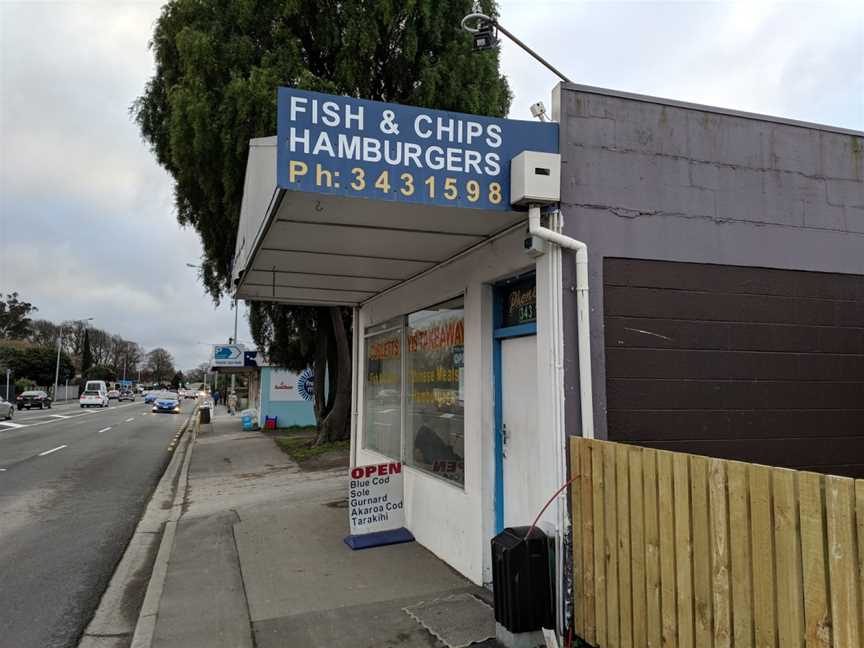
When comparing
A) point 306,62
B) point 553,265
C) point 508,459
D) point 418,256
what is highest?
point 306,62

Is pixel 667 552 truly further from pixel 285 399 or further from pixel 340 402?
pixel 285 399

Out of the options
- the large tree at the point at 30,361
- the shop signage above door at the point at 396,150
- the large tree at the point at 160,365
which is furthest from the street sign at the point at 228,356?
the large tree at the point at 160,365

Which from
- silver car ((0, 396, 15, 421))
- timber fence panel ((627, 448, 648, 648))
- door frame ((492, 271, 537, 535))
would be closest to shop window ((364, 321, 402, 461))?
door frame ((492, 271, 537, 535))

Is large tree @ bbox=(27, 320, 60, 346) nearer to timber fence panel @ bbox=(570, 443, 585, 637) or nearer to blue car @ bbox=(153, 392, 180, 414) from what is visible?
blue car @ bbox=(153, 392, 180, 414)

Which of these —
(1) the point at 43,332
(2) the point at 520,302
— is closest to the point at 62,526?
(2) the point at 520,302

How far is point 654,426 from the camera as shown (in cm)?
461

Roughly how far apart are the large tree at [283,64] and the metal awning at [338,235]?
6103mm

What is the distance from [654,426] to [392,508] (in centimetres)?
353

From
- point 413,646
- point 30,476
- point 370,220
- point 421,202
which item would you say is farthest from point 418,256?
point 30,476

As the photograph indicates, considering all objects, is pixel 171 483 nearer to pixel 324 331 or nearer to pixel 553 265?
pixel 324 331

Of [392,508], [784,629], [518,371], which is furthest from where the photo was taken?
[392,508]

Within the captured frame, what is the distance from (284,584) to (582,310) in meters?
3.64

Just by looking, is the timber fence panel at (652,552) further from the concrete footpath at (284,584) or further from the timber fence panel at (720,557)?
the concrete footpath at (284,584)

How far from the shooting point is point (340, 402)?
58.1 feet
